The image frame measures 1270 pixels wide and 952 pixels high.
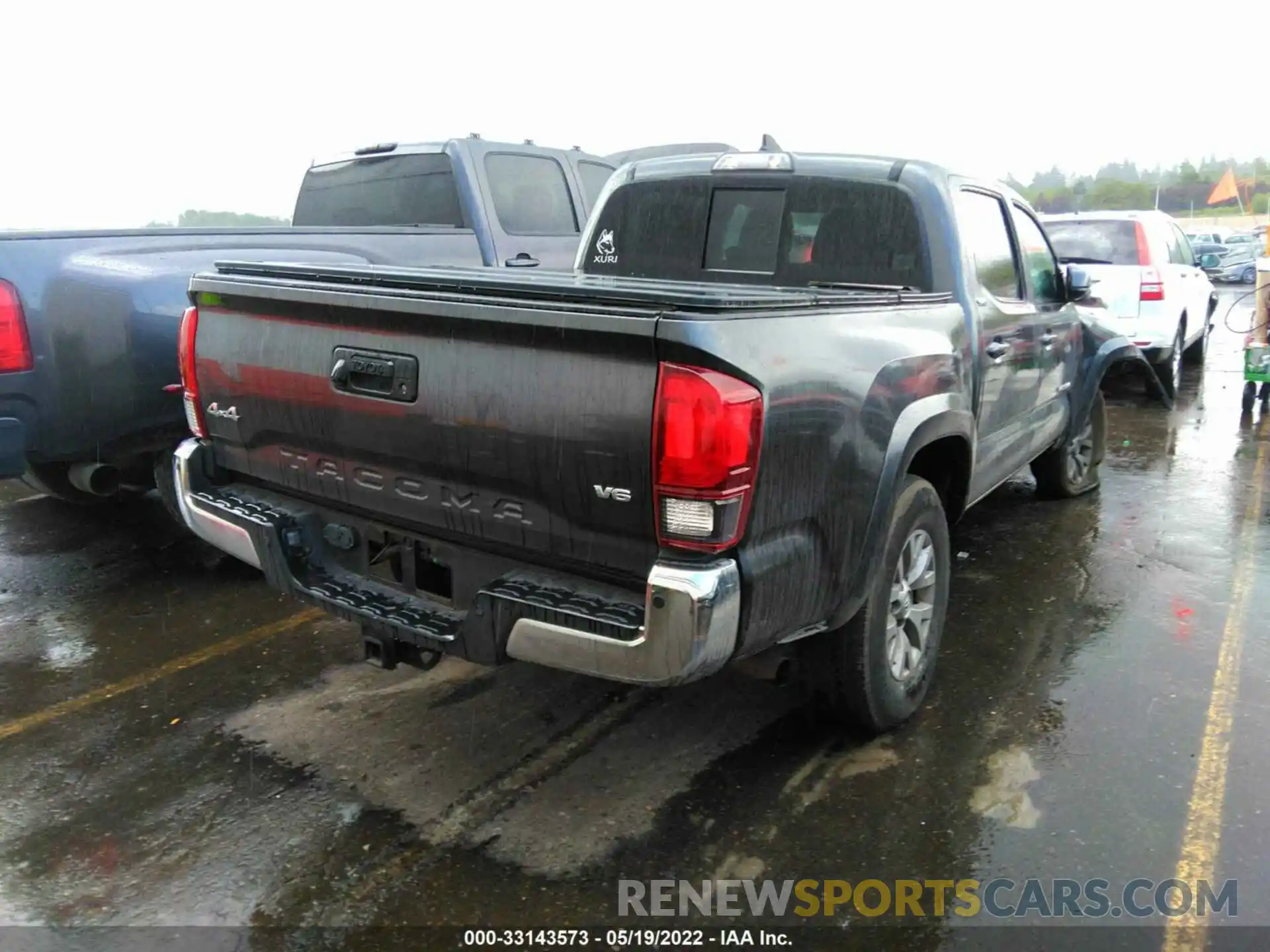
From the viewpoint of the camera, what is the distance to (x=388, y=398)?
288 centimetres

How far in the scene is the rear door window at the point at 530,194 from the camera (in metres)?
6.62

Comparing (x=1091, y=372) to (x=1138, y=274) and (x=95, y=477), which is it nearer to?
(x=1138, y=274)

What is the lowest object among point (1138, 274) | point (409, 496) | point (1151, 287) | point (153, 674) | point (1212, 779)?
point (153, 674)

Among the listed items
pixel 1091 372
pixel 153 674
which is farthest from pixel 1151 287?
pixel 153 674

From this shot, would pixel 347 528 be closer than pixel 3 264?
Yes

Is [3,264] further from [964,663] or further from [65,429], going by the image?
[964,663]

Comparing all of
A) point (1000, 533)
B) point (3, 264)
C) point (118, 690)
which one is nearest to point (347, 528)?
point (118, 690)

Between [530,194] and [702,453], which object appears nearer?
[702,453]

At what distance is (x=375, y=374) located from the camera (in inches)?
115

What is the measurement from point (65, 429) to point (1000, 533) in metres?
4.74

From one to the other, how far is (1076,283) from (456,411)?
3.89 m

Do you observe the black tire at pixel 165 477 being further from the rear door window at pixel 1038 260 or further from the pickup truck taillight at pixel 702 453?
the rear door window at pixel 1038 260

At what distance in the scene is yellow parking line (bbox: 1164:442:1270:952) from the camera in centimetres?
263

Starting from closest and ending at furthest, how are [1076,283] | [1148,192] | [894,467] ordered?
[894,467] < [1076,283] < [1148,192]
